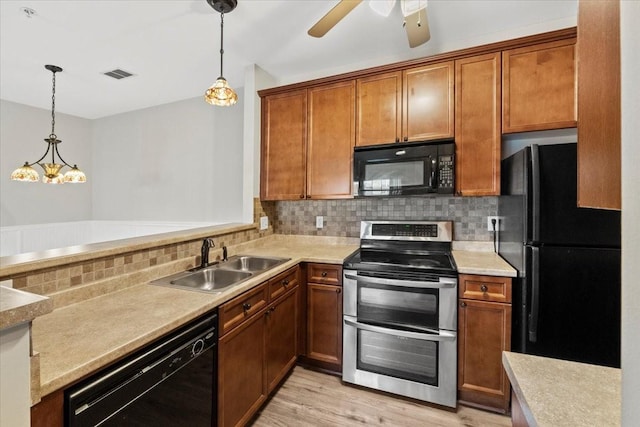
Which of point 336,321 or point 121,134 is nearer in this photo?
point 336,321

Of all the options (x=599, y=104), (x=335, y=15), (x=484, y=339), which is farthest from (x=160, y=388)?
(x=335, y=15)

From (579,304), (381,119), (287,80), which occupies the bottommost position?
(579,304)

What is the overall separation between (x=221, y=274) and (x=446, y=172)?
183 centimetres

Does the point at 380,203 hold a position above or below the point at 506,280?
above

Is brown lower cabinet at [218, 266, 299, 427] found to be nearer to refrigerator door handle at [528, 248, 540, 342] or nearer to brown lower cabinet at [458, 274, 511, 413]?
brown lower cabinet at [458, 274, 511, 413]

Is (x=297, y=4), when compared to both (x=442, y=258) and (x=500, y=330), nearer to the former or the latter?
(x=442, y=258)

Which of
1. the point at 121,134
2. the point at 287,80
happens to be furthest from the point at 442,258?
the point at 121,134

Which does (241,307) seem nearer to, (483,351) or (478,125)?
(483,351)

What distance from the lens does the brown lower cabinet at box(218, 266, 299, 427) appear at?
1.47m

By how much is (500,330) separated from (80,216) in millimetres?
5738

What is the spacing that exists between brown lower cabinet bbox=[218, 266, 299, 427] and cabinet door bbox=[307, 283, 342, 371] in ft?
0.46

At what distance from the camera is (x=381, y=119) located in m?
2.45

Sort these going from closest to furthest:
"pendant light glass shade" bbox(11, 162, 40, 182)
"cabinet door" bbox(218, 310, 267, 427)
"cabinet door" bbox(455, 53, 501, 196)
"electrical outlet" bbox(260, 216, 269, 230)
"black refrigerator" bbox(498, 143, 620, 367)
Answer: "cabinet door" bbox(218, 310, 267, 427), "black refrigerator" bbox(498, 143, 620, 367), "cabinet door" bbox(455, 53, 501, 196), "electrical outlet" bbox(260, 216, 269, 230), "pendant light glass shade" bbox(11, 162, 40, 182)

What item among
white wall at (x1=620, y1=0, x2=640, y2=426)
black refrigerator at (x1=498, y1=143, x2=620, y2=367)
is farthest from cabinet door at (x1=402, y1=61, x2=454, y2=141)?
white wall at (x1=620, y1=0, x2=640, y2=426)
